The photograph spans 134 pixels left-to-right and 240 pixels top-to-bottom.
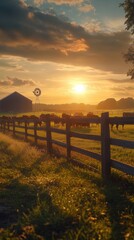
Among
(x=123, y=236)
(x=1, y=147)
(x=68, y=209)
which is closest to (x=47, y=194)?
→ (x=68, y=209)

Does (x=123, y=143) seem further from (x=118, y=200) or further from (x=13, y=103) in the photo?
(x=13, y=103)

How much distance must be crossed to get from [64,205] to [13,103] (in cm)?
9847

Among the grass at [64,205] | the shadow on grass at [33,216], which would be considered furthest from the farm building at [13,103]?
the shadow on grass at [33,216]

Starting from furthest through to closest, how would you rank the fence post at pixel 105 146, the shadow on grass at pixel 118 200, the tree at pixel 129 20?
1. the tree at pixel 129 20
2. the fence post at pixel 105 146
3. the shadow on grass at pixel 118 200

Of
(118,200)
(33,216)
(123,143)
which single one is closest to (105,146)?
(123,143)

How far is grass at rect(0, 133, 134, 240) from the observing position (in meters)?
5.16

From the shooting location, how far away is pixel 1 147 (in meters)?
17.8

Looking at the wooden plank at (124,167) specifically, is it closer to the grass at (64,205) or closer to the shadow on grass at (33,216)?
the grass at (64,205)

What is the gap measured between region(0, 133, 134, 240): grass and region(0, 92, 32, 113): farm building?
9324cm

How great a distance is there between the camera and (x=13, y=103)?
103125mm

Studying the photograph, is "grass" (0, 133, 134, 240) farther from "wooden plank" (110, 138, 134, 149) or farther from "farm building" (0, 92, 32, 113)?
"farm building" (0, 92, 32, 113)

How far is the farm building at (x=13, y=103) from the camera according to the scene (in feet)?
337

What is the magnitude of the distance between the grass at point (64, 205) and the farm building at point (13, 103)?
3671 inches

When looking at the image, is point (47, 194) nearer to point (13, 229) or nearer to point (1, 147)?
point (13, 229)
